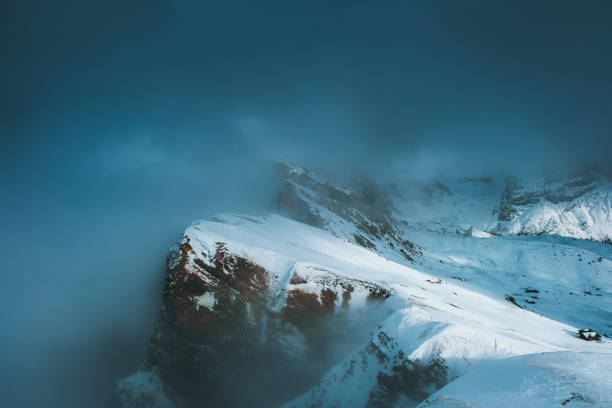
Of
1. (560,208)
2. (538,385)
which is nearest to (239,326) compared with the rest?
(538,385)

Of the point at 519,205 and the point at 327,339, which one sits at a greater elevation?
the point at 519,205

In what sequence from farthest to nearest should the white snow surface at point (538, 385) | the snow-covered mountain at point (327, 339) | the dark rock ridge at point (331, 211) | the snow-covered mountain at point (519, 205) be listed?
the snow-covered mountain at point (519, 205)
the dark rock ridge at point (331, 211)
the snow-covered mountain at point (327, 339)
the white snow surface at point (538, 385)

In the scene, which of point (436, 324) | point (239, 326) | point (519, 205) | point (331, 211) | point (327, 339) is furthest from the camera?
point (519, 205)

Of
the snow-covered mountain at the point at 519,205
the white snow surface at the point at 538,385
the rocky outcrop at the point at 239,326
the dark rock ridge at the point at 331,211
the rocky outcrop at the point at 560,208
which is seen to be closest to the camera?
the white snow surface at the point at 538,385

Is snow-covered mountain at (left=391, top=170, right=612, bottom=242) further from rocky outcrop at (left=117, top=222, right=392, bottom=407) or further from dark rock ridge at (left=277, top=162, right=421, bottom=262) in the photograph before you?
rocky outcrop at (left=117, top=222, right=392, bottom=407)

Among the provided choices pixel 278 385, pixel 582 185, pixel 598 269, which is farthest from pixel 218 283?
pixel 582 185

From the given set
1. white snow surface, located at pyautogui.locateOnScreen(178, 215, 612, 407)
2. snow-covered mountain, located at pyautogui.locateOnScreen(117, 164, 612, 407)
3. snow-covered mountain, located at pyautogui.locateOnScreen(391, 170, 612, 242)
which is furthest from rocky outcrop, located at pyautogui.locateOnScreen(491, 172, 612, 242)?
snow-covered mountain, located at pyautogui.locateOnScreen(117, 164, 612, 407)

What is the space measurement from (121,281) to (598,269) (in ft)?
319

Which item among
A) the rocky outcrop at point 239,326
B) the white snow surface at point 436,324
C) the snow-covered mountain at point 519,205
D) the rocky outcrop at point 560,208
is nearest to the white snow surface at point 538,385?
the white snow surface at point 436,324

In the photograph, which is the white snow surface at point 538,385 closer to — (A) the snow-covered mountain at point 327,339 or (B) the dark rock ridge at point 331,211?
(A) the snow-covered mountain at point 327,339

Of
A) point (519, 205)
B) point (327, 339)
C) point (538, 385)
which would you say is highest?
point (519, 205)

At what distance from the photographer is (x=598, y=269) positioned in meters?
64.6

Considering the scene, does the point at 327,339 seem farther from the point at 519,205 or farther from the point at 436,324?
the point at 519,205

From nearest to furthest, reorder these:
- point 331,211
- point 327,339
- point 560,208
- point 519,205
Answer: point 327,339 < point 331,211 < point 560,208 < point 519,205
